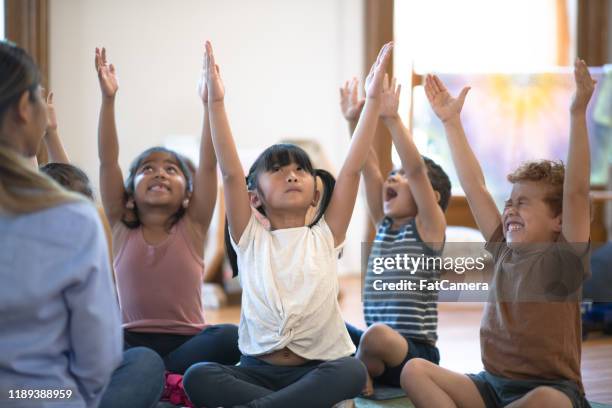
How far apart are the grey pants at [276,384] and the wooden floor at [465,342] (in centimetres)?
73

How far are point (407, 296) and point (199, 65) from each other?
2.66 meters

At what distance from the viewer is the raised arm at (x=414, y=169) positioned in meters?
1.85

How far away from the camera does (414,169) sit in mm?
1856

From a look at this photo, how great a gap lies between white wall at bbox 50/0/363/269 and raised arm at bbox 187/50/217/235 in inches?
89.3

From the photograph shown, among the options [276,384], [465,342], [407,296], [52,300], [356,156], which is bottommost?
[465,342]

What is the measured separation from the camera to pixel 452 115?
1708 millimetres

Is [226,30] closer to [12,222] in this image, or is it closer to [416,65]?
[416,65]

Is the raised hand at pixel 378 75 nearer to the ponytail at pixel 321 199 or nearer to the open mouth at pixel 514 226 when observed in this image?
the ponytail at pixel 321 199

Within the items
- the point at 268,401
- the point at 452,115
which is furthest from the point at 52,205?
the point at 452,115

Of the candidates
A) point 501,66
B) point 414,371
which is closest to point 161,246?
point 414,371

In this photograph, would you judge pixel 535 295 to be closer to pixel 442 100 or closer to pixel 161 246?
pixel 442 100

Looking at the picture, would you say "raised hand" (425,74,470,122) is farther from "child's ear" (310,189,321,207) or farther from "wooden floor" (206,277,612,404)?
"wooden floor" (206,277,612,404)

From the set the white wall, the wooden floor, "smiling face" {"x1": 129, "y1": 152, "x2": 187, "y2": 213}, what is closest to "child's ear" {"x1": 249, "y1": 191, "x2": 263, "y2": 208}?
"smiling face" {"x1": 129, "y1": 152, "x2": 187, "y2": 213}

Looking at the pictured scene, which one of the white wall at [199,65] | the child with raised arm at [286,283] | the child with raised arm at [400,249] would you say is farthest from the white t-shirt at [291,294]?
the white wall at [199,65]
